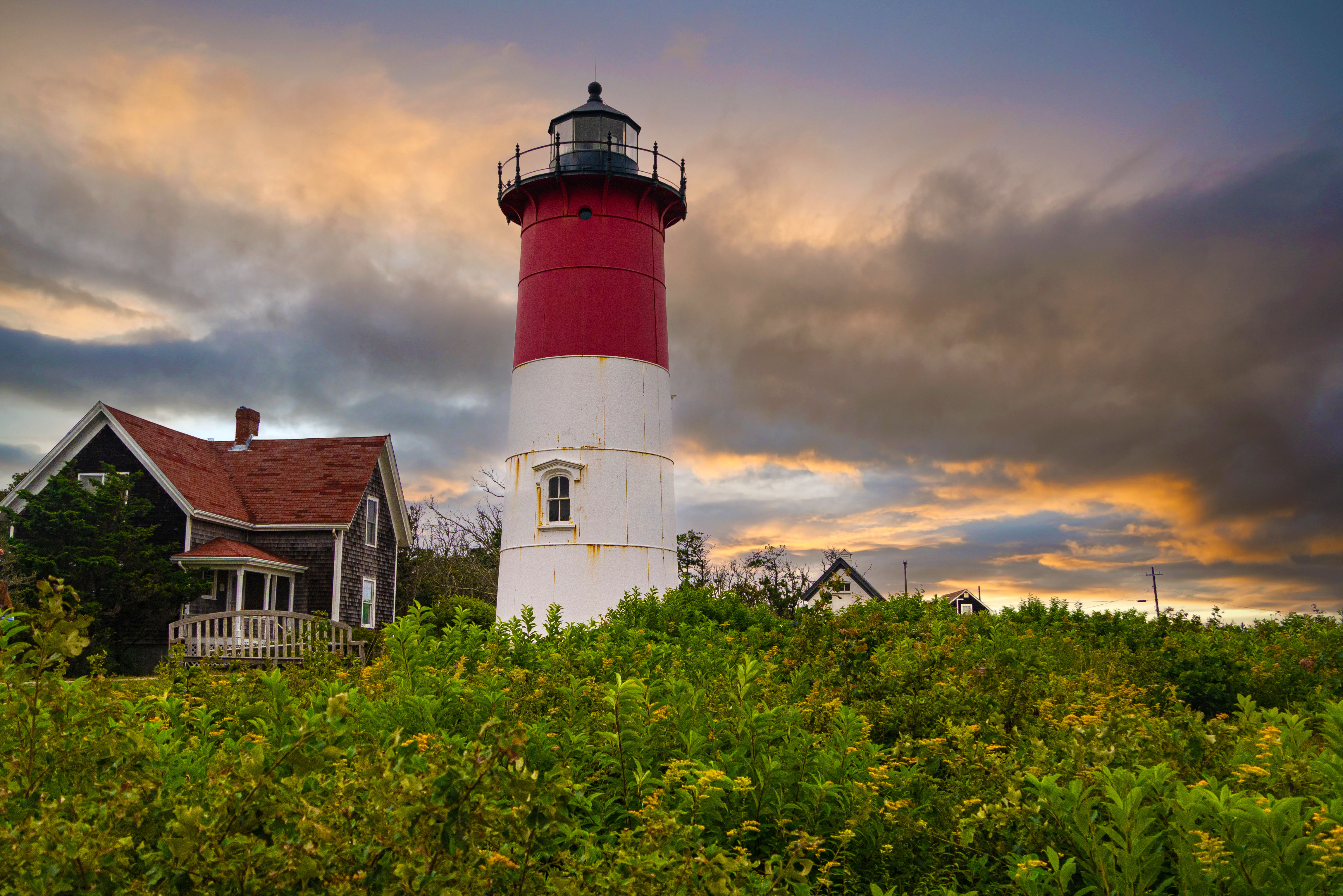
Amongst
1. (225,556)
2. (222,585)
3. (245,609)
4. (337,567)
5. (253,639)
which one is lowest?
(253,639)

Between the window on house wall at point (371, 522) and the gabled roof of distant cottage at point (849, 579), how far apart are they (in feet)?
52.6

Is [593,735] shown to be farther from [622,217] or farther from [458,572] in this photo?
[458,572]

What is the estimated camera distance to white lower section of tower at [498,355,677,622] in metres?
17.2

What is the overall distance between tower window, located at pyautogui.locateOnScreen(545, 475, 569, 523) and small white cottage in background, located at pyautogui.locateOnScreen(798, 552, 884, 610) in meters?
5.10

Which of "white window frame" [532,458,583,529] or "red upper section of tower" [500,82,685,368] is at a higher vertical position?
"red upper section of tower" [500,82,685,368]

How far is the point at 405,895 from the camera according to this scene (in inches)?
95.2

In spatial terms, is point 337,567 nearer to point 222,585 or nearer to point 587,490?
point 222,585

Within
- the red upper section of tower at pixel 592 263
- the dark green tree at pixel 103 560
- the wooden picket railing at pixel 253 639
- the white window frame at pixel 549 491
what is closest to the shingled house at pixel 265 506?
the dark green tree at pixel 103 560

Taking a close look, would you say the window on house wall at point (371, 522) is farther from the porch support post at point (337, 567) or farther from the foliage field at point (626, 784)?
the foliage field at point (626, 784)

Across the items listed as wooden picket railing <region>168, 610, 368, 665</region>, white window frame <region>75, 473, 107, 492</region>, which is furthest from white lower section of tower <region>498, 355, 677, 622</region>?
white window frame <region>75, 473, 107, 492</region>

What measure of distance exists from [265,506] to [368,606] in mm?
5078

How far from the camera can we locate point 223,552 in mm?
25781

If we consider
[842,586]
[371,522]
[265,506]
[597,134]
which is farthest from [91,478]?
[842,586]

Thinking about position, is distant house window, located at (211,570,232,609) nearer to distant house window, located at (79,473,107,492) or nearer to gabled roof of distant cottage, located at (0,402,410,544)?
gabled roof of distant cottage, located at (0,402,410,544)
